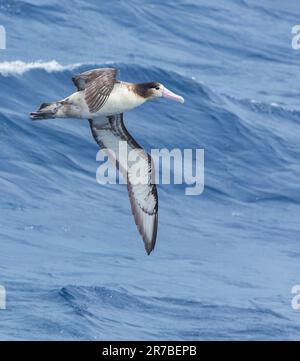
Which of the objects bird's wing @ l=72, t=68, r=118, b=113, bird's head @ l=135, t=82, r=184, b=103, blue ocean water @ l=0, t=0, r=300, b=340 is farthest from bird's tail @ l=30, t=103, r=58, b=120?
blue ocean water @ l=0, t=0, r=300, b=340

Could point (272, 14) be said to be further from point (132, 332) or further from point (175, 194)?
point (132, 332)

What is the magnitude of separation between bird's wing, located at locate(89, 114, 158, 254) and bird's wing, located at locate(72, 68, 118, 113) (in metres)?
1.98

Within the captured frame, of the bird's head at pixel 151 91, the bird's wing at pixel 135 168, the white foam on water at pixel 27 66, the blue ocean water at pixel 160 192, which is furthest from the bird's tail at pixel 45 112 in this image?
the white foam on water at pixel 27 66

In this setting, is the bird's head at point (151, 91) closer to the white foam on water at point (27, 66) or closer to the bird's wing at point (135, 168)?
the bird's wing at point (135, 168)

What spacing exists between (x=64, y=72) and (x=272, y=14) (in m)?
17.4

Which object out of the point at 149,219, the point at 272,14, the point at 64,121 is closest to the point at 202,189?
the point at 64,121

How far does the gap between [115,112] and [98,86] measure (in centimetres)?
128

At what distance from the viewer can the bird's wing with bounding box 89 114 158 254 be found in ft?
90.8

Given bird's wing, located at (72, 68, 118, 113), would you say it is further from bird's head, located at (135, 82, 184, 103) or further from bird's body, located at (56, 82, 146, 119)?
bird's head, located at (135, 82, 184, 103)

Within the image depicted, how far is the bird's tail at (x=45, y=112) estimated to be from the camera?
2564 centimetres

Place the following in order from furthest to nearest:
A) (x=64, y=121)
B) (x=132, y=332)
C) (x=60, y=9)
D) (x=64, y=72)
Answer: (x=60, y=9) < (x=64, y=72) < (x=64, y=121) < (x=132, y=332)

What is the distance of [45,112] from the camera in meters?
25.8
